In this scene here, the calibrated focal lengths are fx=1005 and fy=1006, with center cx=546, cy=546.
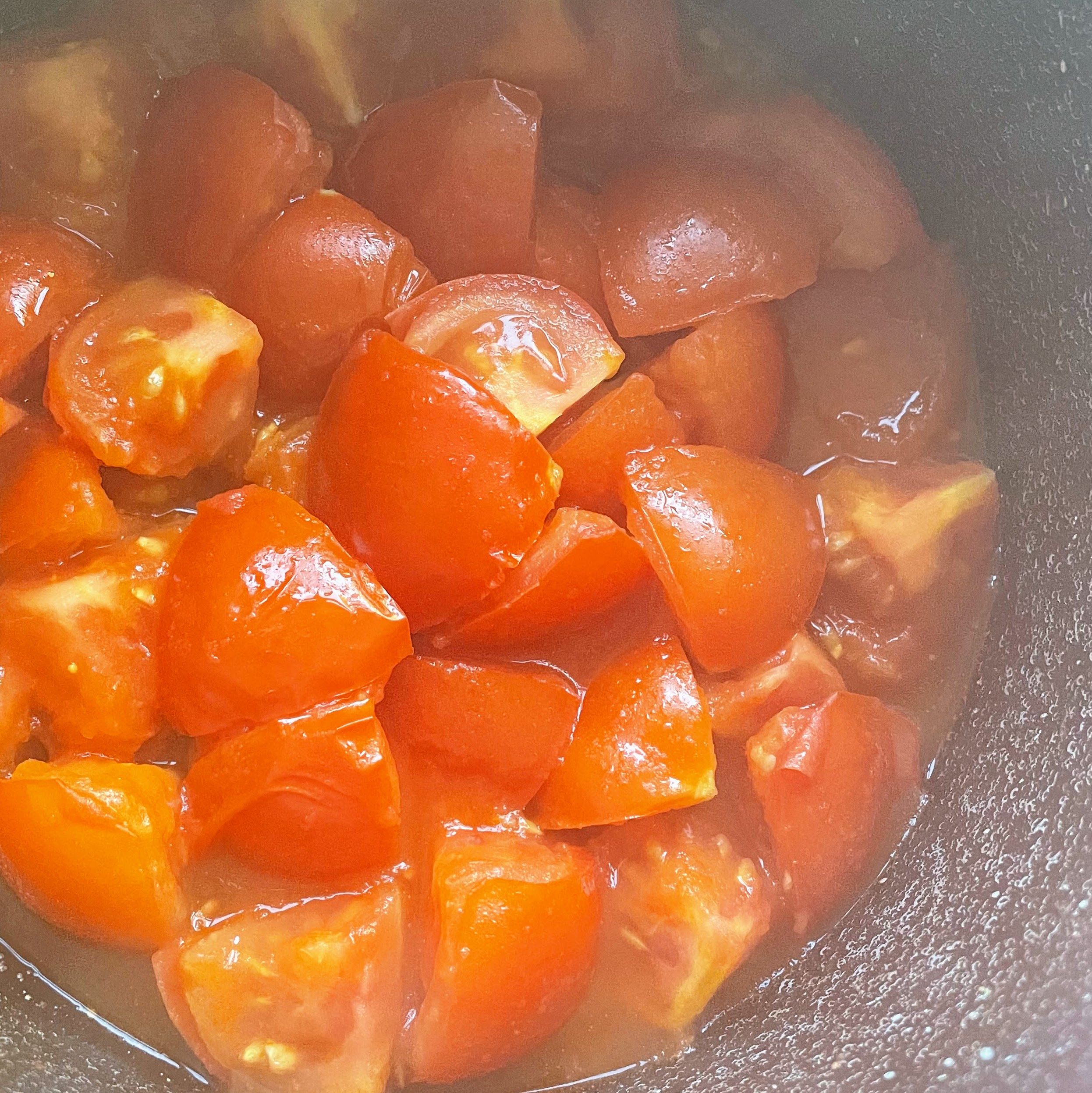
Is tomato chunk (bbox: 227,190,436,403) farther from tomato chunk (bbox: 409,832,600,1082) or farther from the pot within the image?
tomato chunk (bbox: 409,832,600,1082)

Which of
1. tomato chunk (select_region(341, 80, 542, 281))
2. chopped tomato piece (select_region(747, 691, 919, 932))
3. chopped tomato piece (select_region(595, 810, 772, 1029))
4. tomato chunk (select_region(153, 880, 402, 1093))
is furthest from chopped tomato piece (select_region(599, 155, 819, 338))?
tomato chunk (select_region(153, 880, 402, 1093))

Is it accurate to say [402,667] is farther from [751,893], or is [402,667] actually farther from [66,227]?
Result: [66,227]

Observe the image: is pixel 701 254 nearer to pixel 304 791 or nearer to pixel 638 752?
pixel 638 752

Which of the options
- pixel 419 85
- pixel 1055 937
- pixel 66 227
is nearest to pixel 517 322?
pixel 419 85

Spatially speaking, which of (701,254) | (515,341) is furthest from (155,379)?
(701,254)

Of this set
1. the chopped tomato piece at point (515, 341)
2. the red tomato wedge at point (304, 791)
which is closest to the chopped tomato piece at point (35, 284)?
the chopped tomato piece at point (515, 341)

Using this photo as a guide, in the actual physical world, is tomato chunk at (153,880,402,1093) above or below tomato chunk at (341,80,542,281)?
below
